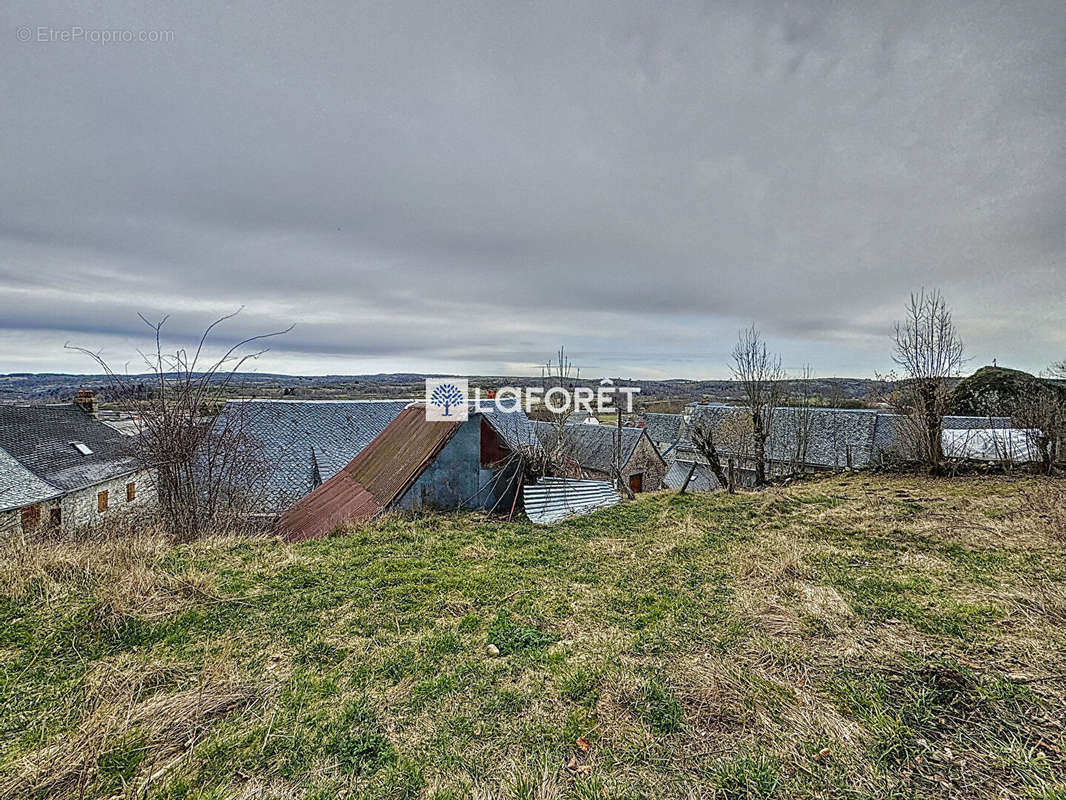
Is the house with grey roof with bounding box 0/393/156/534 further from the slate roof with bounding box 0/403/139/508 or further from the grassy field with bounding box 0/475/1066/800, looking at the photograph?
the grassy field with bounding box 0/475/1066/800

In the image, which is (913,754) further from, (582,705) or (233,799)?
(233,799)

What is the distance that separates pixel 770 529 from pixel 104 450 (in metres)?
29.0

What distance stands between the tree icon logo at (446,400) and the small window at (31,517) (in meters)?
17.2

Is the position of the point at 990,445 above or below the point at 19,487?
above

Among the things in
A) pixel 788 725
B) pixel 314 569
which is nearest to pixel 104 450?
pixel 314 569

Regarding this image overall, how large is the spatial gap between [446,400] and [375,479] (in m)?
1.85

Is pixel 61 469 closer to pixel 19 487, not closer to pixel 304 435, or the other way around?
pixel 19 487

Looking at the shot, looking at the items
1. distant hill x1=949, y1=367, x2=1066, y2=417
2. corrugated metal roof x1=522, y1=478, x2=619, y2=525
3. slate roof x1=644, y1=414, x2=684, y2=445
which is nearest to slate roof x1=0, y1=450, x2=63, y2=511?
corrugated metal roof x1=522, y1=478, x2=619, y2=525

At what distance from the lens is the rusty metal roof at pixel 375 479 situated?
23.7 feet

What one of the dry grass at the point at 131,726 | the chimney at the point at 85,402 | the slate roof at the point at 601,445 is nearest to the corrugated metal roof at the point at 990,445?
the dry grass at the point at 131,726

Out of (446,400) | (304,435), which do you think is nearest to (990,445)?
(446,400)

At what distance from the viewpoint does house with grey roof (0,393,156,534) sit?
16359 millimetres

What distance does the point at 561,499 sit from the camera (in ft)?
26.1

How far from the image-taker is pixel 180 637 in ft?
11.0
